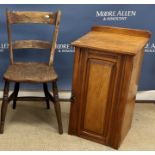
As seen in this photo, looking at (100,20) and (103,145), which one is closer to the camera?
(103,145)

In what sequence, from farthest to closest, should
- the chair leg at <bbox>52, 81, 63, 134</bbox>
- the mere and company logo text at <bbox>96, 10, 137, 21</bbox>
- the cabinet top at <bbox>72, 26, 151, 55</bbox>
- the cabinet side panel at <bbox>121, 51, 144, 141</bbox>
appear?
the mere and company logo text at <bbox>96, 10, 137, 21</bbox>, the chair leg at <bbox>52, 81, 63, 134</bbox>, the cabinet side panel at <bbox>121, 51, 144, 141</bbox>, the cabinet top at <bbox>72, 26, 151, 55</bbox>

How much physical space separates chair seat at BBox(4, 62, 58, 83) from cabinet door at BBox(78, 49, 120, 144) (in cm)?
28

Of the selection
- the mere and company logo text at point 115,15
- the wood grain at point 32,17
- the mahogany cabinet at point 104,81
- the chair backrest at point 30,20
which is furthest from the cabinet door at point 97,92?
the mere and company logo text at point 115,15

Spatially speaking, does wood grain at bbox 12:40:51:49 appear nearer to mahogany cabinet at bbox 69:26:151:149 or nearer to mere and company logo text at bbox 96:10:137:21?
mahogany cabinet at bbox 69:26:151:149

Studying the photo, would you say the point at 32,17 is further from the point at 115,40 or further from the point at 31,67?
the point at 115,40

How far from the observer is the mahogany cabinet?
5.63 feet

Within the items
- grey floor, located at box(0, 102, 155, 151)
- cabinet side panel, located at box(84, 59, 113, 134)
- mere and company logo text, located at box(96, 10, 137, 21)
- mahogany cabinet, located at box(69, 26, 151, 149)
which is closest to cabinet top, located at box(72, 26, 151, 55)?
mahogany cabinet, located at box(69, 26, 151, 149)

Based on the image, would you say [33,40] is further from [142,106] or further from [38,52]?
[142,106]

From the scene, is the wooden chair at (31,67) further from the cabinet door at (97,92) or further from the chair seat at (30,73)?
the cabinet door at (97,92)

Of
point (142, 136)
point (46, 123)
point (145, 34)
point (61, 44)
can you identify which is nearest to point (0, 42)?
point (61, 44)

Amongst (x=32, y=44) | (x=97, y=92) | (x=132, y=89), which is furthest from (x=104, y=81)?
(x=32, y=44)

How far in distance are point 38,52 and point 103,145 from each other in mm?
1004

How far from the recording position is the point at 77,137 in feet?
6.72

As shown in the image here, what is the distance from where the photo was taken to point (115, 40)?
6.11 feet
